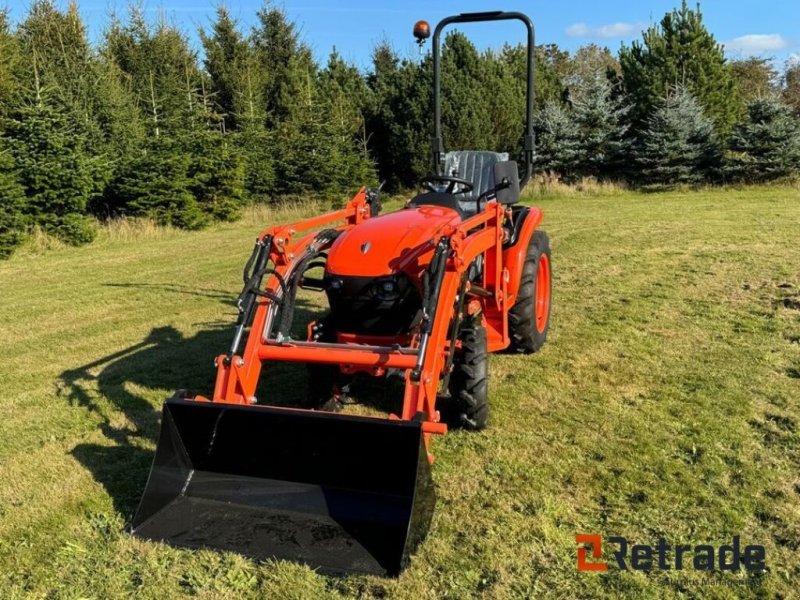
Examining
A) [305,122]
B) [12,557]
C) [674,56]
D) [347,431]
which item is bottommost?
[12,557]

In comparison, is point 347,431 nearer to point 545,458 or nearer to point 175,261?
→ point 545,458

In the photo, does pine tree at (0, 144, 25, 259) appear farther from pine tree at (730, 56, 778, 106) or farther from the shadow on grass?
pine tree at (730, 56, 778, 106)

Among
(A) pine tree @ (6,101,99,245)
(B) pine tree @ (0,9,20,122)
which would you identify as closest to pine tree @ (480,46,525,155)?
(A) pine tree @ (6,101,99,245)

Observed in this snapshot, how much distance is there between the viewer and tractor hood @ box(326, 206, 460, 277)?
3.72m

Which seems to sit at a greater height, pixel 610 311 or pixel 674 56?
pixel 674 56

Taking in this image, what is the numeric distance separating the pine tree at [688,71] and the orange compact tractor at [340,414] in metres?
18.0

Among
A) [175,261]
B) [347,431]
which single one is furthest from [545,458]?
[175,261]

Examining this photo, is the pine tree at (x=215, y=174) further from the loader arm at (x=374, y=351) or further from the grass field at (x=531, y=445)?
the loader arm at (x=374, y=351)

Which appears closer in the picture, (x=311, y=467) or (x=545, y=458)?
(x=311, y=467)

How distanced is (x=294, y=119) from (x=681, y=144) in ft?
33.5

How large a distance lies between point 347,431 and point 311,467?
299 millimetres

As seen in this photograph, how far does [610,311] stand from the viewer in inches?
257

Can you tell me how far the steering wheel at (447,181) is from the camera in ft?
14.8

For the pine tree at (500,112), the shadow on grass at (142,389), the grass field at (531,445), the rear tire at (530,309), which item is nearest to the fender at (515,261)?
the rear tire at (530,309)
